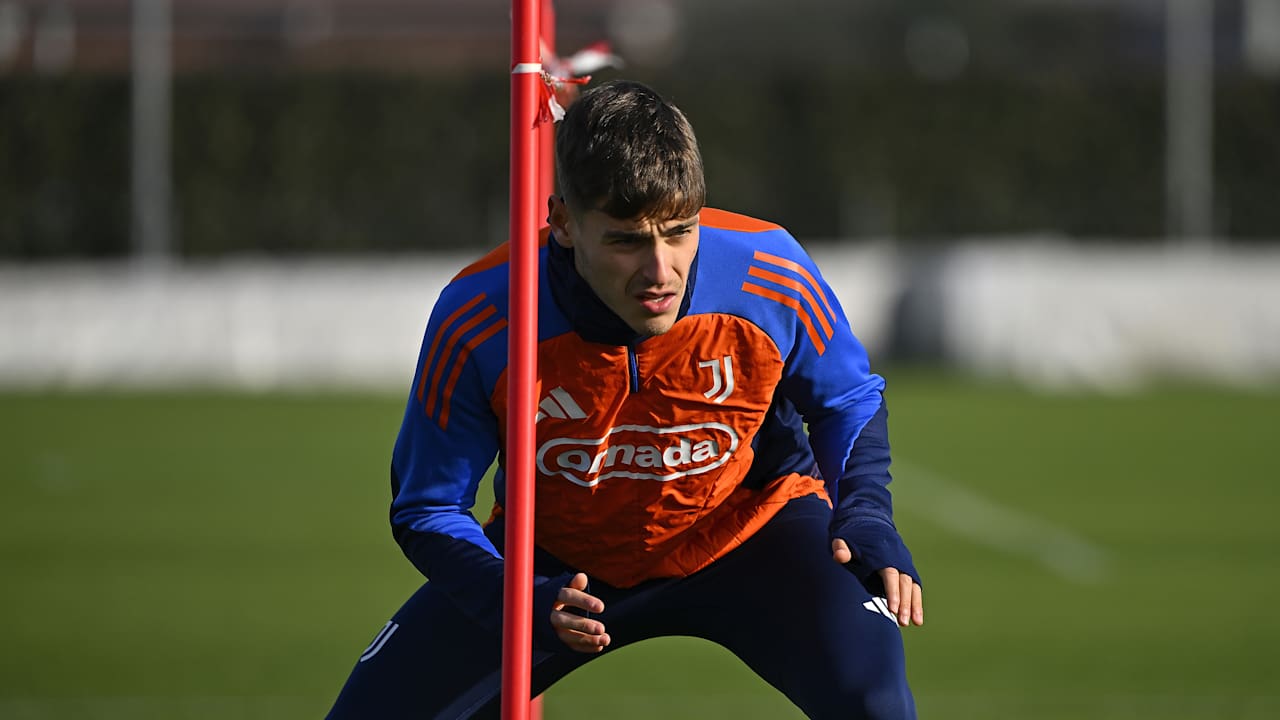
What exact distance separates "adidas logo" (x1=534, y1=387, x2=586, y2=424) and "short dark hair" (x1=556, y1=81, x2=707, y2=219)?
53 centimetres

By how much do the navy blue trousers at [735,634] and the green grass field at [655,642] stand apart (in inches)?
4.4

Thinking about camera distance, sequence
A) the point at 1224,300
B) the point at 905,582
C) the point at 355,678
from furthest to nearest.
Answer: the point at 1224,300, the point at 355,678, the point at 905,582

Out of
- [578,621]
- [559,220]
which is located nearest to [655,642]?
[559,220]

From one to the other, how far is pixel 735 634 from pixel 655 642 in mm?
5281

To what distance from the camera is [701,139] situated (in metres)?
31.8

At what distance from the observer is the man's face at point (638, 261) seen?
359cm

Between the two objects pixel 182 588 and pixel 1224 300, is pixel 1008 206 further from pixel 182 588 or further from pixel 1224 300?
pixel 182 588

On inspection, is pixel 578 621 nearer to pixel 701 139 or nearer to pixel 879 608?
pixel 879 608

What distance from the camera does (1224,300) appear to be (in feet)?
75.1

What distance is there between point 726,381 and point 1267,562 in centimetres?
751

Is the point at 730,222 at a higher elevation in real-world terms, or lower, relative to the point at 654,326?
higher

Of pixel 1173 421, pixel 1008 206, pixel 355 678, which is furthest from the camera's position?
pixel 1008 206

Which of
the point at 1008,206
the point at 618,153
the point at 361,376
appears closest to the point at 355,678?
the point at 618,153

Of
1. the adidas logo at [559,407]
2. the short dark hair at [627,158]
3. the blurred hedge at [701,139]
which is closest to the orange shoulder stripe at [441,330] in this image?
the adidas logo at [559,407]
